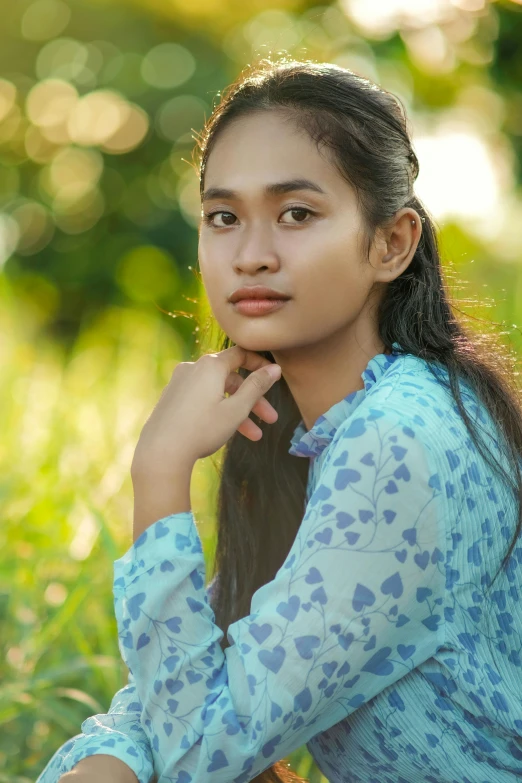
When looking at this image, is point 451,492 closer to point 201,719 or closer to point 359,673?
point 359,673

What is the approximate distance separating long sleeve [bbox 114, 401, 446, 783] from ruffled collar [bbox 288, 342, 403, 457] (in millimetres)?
279

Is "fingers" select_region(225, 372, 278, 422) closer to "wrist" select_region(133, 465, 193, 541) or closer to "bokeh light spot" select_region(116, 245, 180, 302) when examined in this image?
"wrist" select_region(133, 465, 193, 541)

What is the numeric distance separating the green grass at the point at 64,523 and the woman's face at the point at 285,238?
1.08 meters

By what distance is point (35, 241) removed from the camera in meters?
9.06

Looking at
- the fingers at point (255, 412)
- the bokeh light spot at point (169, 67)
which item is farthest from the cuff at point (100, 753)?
the bokeh light spot at point (169, 67)

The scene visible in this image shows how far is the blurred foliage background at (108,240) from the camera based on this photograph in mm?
2801

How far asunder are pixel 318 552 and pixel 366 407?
235mm

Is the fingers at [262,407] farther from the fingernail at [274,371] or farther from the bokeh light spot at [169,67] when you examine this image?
the bokeh light spot at [169,67]

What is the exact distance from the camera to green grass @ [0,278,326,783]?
8.48 feet

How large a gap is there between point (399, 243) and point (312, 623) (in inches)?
31.6

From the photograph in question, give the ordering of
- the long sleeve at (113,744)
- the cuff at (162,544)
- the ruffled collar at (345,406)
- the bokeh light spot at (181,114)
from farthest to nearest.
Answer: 1. the bokeh light spot at (181,114)
2. the ruffled collar at (345,406)
3. the long sleeve at (113,744)
4. the cuff at (162,544)

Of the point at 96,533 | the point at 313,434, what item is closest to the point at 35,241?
the point at 96,533

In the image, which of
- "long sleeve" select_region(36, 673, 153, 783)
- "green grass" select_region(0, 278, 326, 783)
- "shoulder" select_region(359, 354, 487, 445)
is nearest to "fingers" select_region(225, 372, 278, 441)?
"shoulder" select_region(359, 354, 487, 445)

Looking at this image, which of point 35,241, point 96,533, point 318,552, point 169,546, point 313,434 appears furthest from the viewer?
point 35,241
